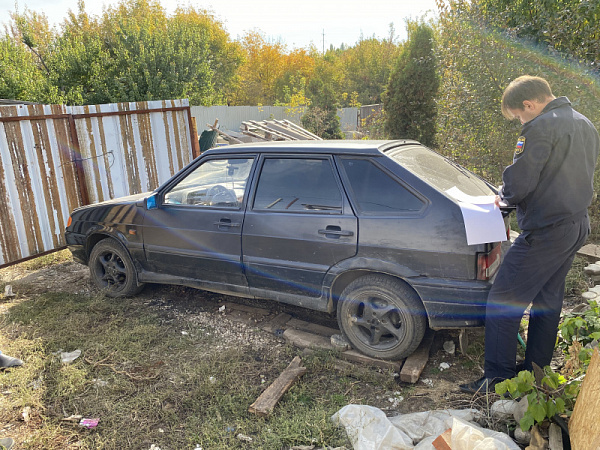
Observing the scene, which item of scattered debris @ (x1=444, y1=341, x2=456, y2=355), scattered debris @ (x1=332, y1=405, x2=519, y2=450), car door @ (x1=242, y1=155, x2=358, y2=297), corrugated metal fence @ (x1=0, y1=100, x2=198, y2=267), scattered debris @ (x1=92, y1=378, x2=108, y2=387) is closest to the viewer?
scattered debris @ (x1=332, y1=405, x2=519, y2=450)

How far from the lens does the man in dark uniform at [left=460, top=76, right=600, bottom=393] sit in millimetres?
2648

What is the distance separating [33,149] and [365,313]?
538 cm

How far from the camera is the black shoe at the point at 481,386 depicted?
2946 millimetres

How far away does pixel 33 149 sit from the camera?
616 cm

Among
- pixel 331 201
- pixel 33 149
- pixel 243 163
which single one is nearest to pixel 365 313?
pixel 331 201

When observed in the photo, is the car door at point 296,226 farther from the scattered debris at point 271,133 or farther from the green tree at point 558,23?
the scattered debris at point 271,133

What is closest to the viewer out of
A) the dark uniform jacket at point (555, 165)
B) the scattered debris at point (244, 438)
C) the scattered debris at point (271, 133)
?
the dark uniform jacket at point (555, 165)

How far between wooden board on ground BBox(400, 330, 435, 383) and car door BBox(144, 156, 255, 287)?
1647mm

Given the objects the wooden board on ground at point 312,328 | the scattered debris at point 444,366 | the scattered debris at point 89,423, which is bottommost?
the scattered debris at point 444,366

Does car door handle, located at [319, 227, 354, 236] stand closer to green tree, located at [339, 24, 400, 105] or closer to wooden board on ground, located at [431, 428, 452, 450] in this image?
wooden board on ground, located at [431, 428, 452, 450]

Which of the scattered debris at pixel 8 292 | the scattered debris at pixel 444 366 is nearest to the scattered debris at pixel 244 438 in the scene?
the scattered debris at pixel 444 366

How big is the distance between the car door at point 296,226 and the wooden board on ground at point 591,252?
3.37m

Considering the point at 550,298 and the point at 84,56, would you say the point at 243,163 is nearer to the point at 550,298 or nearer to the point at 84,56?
the point at 550,298

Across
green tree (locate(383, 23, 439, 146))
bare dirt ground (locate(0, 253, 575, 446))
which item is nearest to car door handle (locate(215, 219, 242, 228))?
bare dirt ground (locate(0, 253, 575, 446))
